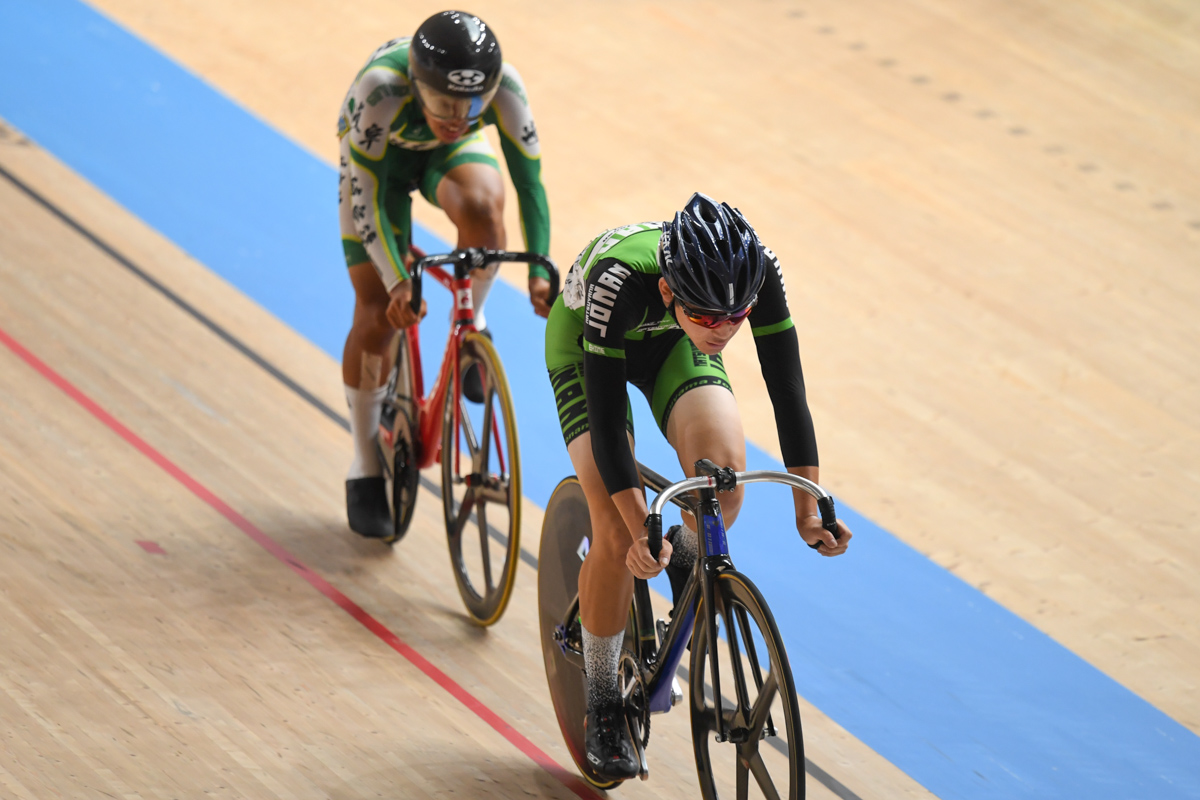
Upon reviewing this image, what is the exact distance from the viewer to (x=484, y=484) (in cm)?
309

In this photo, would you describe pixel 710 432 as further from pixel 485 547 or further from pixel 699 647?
pixel 485 547

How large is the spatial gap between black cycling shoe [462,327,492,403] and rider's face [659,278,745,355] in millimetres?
999

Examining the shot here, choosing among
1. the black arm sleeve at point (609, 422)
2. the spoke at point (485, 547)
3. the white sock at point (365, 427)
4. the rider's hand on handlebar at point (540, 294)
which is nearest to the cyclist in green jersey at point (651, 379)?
the black arm sleeve at point (609, 422)

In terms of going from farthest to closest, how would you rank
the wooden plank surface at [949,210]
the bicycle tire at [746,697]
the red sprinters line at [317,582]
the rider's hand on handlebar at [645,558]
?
the wooden plank surface at [949,210] → the red sprinters line at [317,582] → the rider's hand on handlebar at [645,558] → the bicycle tire at [746,697]

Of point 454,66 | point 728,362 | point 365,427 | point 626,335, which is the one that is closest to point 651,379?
point 626,335

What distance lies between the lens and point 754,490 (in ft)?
12.7

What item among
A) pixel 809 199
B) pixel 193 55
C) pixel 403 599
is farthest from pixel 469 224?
pixel 193 55

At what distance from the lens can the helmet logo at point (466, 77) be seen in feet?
9.11

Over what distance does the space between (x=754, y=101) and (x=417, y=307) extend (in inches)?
143

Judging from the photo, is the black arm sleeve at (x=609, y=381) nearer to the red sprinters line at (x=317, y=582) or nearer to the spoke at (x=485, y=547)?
the red sprinters line at (x=317, y=582)

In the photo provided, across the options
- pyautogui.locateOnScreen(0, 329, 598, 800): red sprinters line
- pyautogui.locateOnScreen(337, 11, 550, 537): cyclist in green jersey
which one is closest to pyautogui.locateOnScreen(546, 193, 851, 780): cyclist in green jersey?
pyautogui.locateOnScreen(0, 329, 598, 800): red sprinters line

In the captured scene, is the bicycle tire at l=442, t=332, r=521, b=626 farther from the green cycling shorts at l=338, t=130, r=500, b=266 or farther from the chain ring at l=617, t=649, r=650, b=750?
the chain ring at l=617, t=649, r=650, b=750

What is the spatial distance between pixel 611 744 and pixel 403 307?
3.60ft

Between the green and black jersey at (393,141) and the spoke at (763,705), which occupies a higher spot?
the green and black jersey at (393,141)
